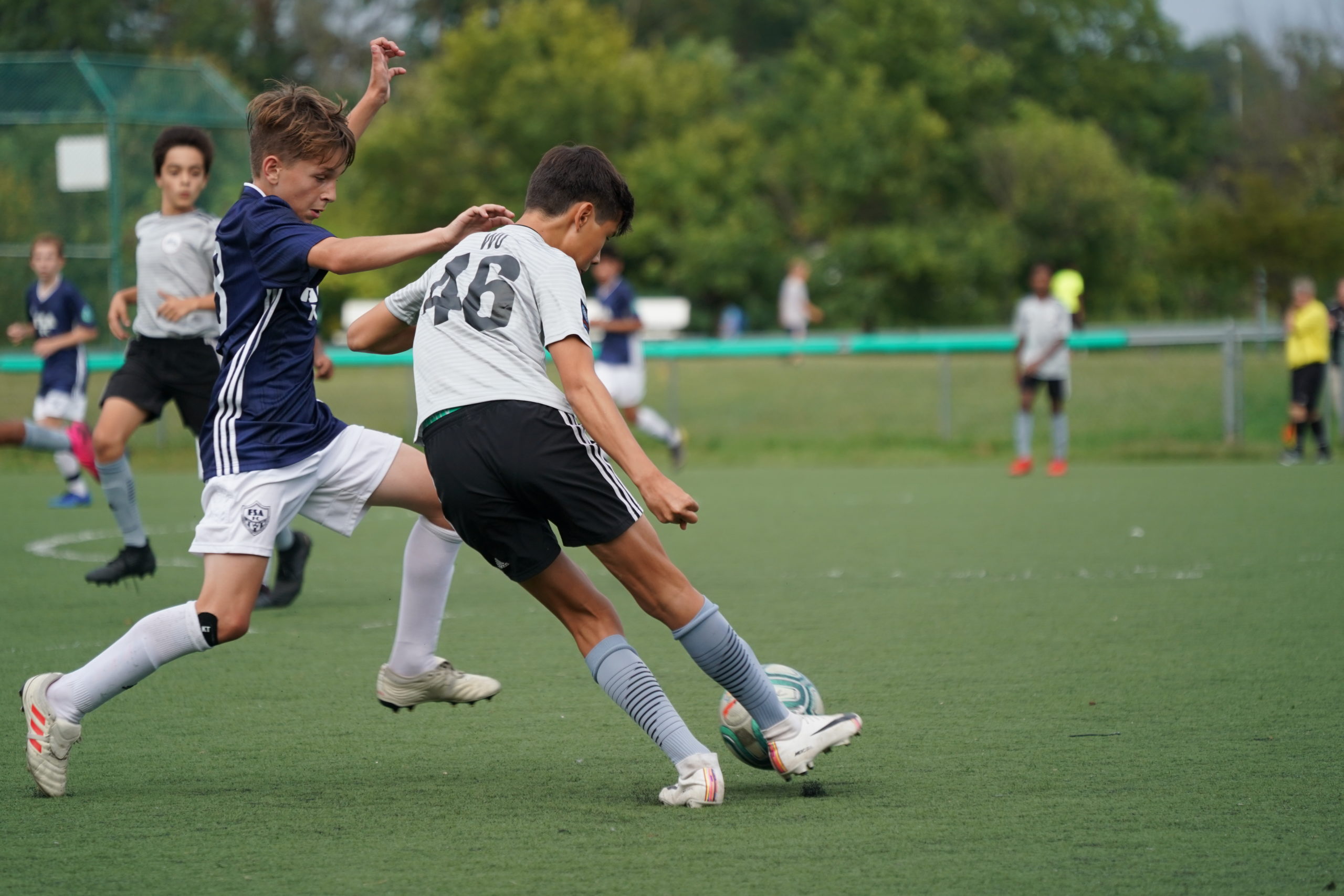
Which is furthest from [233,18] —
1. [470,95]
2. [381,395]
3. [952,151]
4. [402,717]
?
[402,717]

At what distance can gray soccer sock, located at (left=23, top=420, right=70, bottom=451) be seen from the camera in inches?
329

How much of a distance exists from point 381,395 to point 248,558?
19469mm

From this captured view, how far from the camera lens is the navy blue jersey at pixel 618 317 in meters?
14.9

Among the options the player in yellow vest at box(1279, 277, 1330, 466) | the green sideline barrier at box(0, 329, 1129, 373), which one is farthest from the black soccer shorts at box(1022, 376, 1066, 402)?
the green sideline barrier at box(0, 329, 1129, 373)

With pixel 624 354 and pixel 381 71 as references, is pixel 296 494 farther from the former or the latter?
pixel 624 354

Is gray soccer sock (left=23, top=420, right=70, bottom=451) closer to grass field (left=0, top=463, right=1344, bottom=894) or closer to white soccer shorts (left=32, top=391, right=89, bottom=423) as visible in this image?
grass field (left=0, top=463, right=1344, bottom=894)

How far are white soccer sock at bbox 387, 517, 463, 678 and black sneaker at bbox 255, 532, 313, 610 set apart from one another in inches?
114

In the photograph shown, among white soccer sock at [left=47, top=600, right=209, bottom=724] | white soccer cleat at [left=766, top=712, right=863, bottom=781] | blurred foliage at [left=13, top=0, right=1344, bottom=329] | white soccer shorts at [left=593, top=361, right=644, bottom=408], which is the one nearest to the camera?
white soccer cleat at [left=766, top=712, right=863, bottom=781]

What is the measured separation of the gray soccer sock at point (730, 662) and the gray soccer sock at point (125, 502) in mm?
4417

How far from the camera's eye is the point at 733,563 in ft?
30.1

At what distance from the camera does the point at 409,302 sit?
409 centimetres

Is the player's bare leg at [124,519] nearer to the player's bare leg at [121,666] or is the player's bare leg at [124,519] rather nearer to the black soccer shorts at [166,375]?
the black soccer shorts at [166,375]

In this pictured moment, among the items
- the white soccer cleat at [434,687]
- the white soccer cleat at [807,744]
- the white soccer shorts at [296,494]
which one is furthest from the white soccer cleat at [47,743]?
the white soccer cleat at [807,744]

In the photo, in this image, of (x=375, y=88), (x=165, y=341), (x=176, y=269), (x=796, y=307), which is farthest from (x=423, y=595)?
(x=796, y=307)
